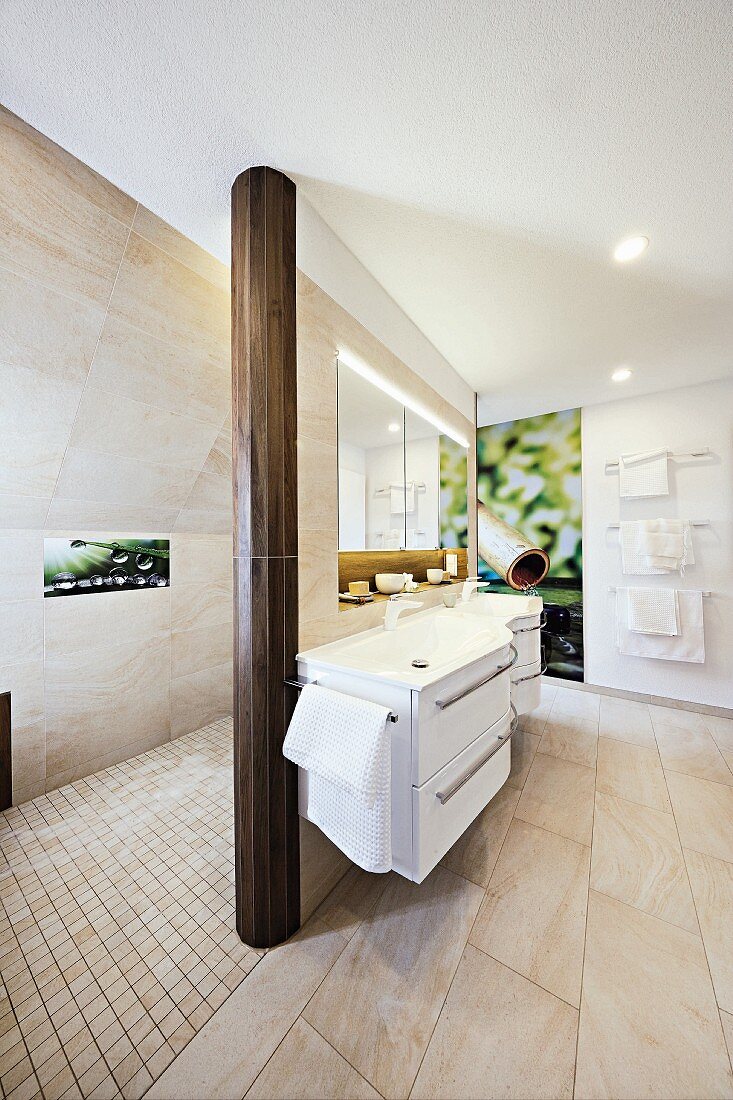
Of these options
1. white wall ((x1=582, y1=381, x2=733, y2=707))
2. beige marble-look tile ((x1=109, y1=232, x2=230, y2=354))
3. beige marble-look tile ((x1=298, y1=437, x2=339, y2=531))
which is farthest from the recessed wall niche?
white wall ((x1=582, y1=381, x2=733, y2=707))

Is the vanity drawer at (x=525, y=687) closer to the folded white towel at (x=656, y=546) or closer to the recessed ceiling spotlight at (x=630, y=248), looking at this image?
the folded white towel at (x=656, y=546)

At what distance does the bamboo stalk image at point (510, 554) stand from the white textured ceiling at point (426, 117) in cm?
237

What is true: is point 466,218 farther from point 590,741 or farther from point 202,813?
point 590,741

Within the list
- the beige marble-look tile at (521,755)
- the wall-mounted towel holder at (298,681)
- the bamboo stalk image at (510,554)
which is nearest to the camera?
the wall-mounted towel holder at (298,681)

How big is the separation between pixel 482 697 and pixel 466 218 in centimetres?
183

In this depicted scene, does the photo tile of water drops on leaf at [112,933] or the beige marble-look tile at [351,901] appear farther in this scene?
the beige marble-look tile at [351,901]

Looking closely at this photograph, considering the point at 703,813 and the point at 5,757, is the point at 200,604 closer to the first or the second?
the point at 5,757

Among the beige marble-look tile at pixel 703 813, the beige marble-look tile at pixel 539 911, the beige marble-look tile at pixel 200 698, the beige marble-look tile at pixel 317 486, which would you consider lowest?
the beige marble-look tile at pixel 703 813

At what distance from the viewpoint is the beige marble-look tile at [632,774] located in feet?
7.02

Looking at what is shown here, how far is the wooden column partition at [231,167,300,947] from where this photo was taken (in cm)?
128

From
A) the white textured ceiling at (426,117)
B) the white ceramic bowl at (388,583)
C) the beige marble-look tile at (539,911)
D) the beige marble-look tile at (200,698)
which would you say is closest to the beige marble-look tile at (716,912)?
the beige marble-look tile at (539,911)

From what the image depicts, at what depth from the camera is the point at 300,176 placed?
4.58 ft

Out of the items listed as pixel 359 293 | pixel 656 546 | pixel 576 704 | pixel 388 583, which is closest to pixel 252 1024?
pixel 388 583

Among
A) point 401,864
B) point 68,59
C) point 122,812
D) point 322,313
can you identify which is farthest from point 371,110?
point 122,812
